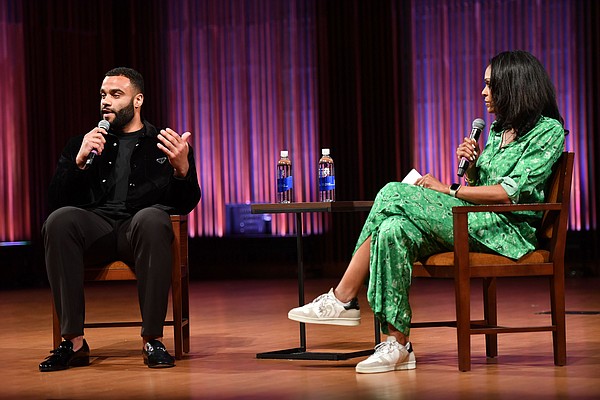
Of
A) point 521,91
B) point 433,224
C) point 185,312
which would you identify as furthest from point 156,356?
point 521,91

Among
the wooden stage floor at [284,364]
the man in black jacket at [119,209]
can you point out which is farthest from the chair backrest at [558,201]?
the man in black jacket at [119,209]

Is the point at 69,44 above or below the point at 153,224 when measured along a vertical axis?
above

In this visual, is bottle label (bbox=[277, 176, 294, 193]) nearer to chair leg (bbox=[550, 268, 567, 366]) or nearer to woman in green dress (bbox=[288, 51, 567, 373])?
woman in green dress (bbox=[288, 51, 567, 373])

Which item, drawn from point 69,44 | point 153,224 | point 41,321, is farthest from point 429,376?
point 69,44

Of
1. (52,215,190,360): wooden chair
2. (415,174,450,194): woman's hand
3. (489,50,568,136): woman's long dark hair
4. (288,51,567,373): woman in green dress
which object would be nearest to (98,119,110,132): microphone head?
(52,215,190,360): wooden chair

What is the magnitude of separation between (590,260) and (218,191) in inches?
126

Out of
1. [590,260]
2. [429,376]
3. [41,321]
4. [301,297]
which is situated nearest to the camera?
[429,376]

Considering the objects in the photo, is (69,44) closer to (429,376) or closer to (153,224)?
(153,224)

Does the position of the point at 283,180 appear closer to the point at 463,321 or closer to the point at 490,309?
the point at 490,309

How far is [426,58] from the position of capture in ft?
27.4

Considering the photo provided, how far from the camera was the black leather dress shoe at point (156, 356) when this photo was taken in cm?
338

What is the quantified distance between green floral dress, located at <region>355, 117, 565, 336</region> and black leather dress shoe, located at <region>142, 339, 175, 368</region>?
751 mm

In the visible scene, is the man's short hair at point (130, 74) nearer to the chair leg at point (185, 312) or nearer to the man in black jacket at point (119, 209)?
the man in black jacket at point (119, 209)

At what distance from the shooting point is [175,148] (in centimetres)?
351
